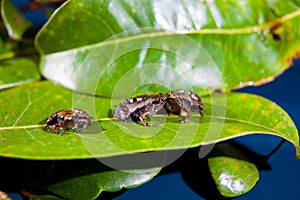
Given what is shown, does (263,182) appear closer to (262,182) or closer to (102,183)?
(262,182)

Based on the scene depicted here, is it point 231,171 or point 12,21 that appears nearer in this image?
point 231,171

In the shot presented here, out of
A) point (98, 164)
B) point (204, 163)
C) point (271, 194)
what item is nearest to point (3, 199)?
point (98, 164)

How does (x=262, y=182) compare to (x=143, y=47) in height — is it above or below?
below

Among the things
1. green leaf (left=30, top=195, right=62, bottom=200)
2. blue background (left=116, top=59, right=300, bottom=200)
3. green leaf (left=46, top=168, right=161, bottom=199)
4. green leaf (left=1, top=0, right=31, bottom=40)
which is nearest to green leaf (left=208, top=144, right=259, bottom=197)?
blue background (left=116, top=59, right=300, bottom=200)

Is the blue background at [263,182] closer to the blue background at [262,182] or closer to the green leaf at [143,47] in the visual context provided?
the blue background at [262,182]

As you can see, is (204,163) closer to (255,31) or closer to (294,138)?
(294,138)

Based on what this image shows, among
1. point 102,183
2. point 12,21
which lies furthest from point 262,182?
A: point 12,21

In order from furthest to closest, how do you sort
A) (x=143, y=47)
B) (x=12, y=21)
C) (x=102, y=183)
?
(x=12, y=21)
(x=143, y=47)
(x=102, y=183)
